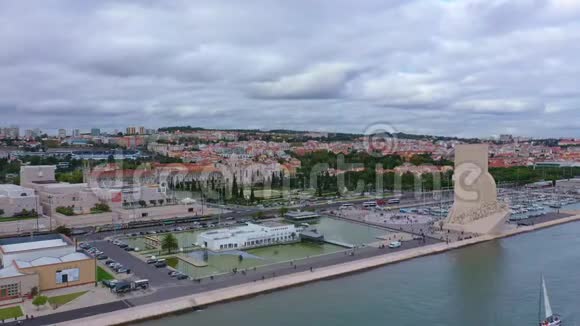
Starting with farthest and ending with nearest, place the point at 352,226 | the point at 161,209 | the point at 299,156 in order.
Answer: the point at 299,156 < the point at 161,209 < the point at 352,226

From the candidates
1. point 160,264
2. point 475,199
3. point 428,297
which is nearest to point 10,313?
point 160,264

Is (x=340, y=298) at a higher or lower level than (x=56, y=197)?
lower

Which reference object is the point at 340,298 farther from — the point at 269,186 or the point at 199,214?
the point at 269,186

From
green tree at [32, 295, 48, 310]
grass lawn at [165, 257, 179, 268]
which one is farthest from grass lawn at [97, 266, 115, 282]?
green tree at [32, 295, 48, 310]

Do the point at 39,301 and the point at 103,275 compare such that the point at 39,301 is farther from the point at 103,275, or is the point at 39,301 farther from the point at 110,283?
the point at 103,275

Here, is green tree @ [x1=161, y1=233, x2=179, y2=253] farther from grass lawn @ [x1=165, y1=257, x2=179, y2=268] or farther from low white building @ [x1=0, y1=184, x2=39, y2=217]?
low white building @ [x1=0, y1=184, x2=39, y2=217]

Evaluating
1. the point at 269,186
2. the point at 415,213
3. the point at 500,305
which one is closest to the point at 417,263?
the point at 500,305
